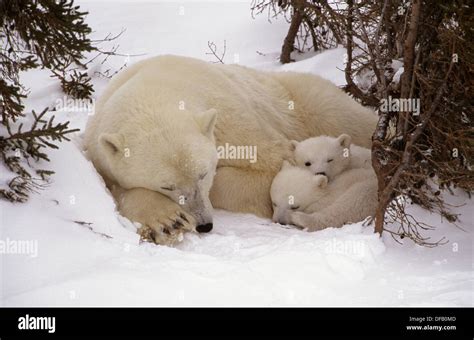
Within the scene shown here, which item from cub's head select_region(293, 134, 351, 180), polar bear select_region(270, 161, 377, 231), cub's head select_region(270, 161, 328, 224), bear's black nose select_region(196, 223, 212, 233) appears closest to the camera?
bear's black nose select_region(196, 223, 212, 233)

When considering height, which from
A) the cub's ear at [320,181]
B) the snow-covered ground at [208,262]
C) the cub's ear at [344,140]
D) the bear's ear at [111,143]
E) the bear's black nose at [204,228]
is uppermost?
the bear's ear at [111,143]

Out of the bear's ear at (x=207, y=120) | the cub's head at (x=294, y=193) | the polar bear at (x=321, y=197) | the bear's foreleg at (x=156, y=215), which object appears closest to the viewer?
the bear's foreleg at (x=156, y=215)

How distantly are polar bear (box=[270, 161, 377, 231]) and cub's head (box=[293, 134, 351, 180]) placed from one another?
14 cm

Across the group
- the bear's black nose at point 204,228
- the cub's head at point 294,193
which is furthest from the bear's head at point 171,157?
the cub's head at point 294,193

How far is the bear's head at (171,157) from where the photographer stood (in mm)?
4789

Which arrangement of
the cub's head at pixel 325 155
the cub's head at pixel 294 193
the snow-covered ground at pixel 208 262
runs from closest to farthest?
the snow-covered ground at pixel 208 262, the cub's head at pixel 294 193, the cub's head at pixel 325 155

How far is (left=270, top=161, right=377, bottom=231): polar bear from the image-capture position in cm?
523

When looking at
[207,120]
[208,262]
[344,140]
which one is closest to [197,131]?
[207,120]

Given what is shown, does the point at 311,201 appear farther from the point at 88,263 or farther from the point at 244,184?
the point at 88,263

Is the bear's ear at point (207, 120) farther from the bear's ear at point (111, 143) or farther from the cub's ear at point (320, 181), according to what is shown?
the cub's ear at point (320, 181)

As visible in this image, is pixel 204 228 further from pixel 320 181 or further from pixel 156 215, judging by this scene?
pixel 320 181

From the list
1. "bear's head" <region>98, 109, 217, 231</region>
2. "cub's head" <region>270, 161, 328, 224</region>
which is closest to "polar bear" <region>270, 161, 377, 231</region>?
"cub's head" <region>270, 161, 328, 224</region>

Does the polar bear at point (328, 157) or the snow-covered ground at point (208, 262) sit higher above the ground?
the polar bear at point (328, 157)

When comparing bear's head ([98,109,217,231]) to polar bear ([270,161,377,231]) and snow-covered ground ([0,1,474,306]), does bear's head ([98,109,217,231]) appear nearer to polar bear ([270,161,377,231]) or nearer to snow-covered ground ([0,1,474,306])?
snow-covered ground ([0,1,474,306])
